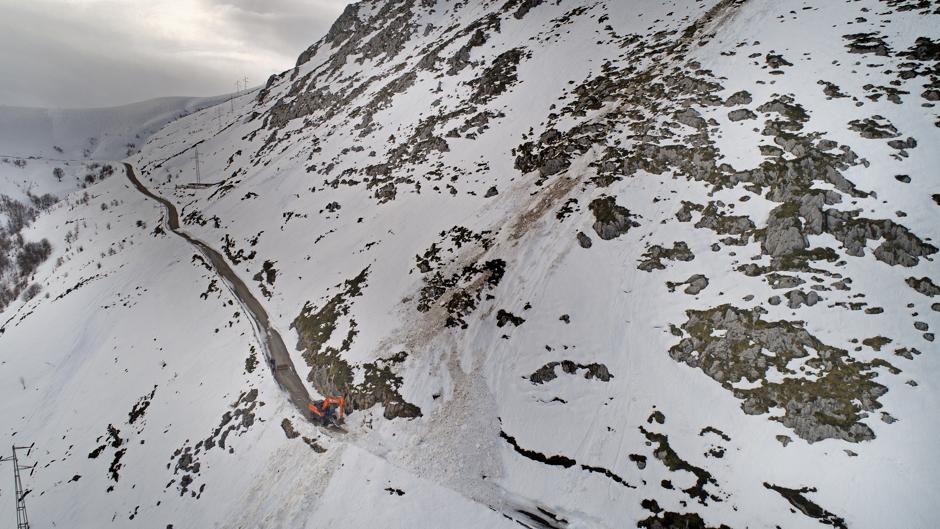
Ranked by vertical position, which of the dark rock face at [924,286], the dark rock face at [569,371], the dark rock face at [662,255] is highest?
the dark rock face at [662,255]

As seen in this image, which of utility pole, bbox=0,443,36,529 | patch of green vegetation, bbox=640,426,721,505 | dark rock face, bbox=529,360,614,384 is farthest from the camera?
utility pole, bbox=0,443,36,529

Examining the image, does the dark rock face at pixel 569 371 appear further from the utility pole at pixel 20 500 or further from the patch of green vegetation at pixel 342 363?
the utility pole at pixel 20 500

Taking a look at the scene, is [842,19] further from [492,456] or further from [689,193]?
[492,456]

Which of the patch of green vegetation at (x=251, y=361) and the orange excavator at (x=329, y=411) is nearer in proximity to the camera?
the orange excavator at (x=329, y=411)

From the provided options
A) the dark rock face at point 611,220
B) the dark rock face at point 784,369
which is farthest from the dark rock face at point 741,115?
the dark rock face at point 784,369

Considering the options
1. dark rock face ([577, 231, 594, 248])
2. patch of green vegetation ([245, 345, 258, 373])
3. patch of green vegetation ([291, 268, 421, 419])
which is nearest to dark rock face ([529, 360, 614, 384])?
patch of green vegetation ([291, 268, 421, 419])

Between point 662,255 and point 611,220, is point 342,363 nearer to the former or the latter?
point 611,220

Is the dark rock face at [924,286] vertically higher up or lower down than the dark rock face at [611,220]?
lower down

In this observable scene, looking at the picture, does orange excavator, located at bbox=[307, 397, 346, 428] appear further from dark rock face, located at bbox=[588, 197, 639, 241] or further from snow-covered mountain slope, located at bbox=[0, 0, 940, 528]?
dark rock face, located at bbox=[588, 197, 639, 241]
